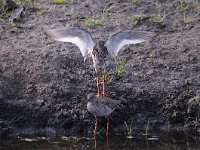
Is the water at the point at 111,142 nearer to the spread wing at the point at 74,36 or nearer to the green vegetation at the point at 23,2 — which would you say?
the spread wing at the point at 74,36

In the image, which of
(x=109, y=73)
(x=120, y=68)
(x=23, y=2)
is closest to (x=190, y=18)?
(x=120, y=68)

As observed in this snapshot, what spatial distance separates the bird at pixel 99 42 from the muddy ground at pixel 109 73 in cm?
49

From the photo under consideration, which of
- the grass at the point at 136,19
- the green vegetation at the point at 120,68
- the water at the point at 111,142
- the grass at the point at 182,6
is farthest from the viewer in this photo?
the grass at the point at 182,6

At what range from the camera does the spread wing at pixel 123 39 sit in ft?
29.8

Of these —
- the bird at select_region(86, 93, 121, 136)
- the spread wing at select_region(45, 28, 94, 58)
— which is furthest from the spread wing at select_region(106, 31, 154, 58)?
the bird at select_region(86, 93, 121, 136)

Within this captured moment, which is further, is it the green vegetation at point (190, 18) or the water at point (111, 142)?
the green vegetation at point (190, 18)

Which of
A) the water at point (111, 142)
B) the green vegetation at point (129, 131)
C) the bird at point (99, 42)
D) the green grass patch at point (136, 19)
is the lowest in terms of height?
the water at point (111, 142)

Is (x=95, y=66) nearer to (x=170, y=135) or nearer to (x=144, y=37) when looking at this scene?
(x=144, y=37)

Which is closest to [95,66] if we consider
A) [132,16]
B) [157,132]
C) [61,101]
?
[61,101]

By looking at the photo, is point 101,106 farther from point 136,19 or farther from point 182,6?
point 182,6

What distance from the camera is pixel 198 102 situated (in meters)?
9.02

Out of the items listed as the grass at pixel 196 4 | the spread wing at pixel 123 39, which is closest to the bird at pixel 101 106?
the spread wing at pixel 123 39

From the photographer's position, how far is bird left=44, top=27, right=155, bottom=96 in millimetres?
9094

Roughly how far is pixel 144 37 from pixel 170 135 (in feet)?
4.83
